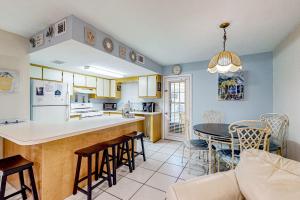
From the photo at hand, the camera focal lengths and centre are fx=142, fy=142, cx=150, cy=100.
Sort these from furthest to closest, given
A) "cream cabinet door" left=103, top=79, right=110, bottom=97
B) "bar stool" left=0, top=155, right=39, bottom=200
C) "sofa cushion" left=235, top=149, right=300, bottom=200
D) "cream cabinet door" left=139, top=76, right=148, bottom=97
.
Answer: "cream cabinet door" left=103, top=79, right=110, bottom=97
"cream cabinet door" left=139, top=76, right=148, bottom=97
"bar stool" left=0, top=155, right=39, bottom=200
"sofa cushion" left=235, top=149, right=300, bottom=200

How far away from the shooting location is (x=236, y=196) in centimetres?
96

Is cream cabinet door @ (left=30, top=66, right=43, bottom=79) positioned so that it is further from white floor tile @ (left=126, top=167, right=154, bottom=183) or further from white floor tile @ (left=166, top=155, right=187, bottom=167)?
white floor tile @ (left=166, top=155, right=187, bottom=167)

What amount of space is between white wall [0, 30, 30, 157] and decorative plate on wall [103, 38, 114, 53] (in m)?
1.50

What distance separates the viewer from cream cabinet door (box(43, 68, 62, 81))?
3.45 m

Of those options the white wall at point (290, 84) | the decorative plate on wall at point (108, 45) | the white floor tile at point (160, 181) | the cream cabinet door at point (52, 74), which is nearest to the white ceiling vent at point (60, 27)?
the decorative plate on wall at point (108, 45)

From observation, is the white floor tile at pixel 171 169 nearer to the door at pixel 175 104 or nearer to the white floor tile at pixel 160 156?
the white floor tile at pixel 160 156

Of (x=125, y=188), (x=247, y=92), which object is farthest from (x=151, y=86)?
(x=125, y=188)

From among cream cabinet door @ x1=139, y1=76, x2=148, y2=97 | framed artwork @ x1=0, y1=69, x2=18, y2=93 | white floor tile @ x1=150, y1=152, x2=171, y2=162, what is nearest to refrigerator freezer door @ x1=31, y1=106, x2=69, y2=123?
framed artwork @ x1=0, y1=69, x2=18, y2=93

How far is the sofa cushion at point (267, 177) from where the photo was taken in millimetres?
773

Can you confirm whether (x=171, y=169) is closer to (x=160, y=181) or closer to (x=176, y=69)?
(x=160, y=181)

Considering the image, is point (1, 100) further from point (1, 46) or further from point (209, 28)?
point (209, 28)

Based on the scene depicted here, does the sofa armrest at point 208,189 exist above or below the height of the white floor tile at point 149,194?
above

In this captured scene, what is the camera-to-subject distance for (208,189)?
3.01 feet

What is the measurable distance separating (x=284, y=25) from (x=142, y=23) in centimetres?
217
